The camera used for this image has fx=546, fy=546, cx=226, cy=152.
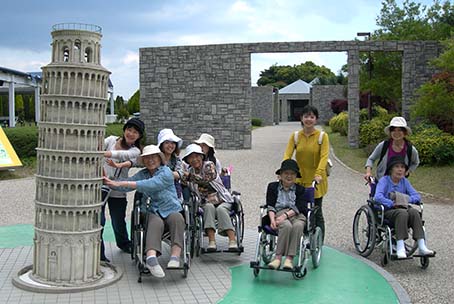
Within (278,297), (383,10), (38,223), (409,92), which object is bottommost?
(278,297)

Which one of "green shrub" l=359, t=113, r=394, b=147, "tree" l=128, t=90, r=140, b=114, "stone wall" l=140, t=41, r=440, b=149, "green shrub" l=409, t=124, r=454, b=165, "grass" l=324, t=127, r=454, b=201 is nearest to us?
"grass" l=324, t=127, r=454, b=201

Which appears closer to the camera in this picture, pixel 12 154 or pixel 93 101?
pixel 93 101

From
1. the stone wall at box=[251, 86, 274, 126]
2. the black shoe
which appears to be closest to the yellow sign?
the black shoe

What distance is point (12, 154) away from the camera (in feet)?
40.8

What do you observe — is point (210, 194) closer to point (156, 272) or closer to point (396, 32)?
point (156, 272)

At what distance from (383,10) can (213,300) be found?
60.7 feet

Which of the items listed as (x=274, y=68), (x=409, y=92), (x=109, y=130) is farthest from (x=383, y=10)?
(x=274, y=68)

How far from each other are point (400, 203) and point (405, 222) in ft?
0.77

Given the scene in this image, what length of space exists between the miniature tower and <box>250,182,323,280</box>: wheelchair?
4.76 ft

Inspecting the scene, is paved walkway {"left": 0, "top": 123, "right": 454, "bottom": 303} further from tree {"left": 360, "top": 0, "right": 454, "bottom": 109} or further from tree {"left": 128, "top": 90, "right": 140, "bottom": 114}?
tree {"left": 128, "top": 90, "right": 140, "bottom": 114}

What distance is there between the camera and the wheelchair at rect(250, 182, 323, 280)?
486 centimetres

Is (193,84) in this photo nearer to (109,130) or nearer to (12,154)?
(109,130)

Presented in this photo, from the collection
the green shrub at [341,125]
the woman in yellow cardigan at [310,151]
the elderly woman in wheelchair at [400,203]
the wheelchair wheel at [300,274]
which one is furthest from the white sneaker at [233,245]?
the green shrub at [341,125]

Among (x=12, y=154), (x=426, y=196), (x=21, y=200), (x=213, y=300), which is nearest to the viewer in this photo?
(x=213, y=300)
